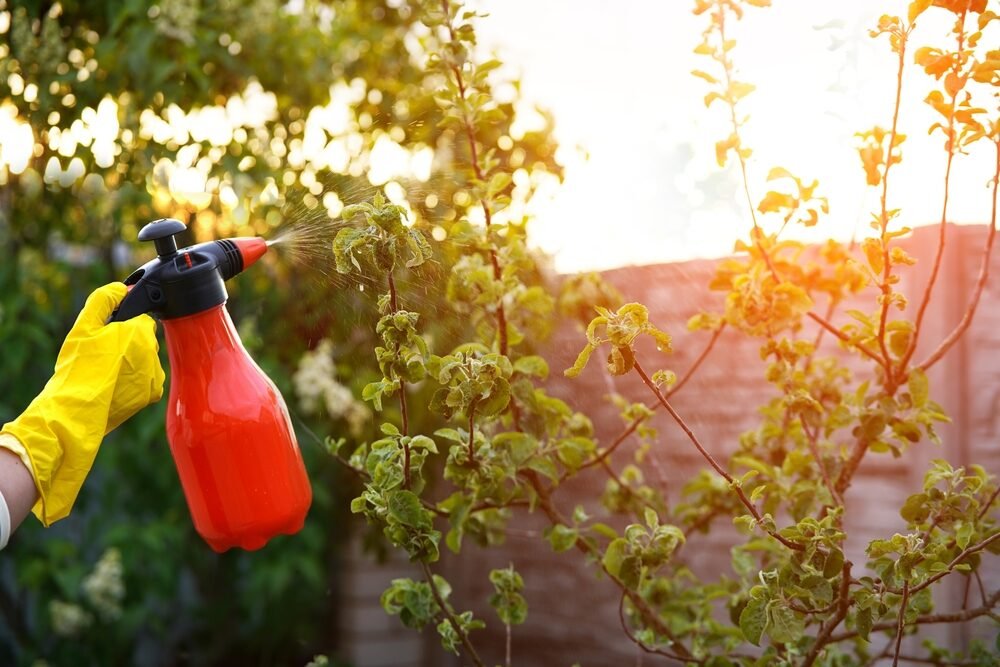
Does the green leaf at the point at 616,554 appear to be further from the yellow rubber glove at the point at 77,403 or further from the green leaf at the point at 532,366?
the yellow rubber glove at the point at 77,403

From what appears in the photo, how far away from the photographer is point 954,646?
204 centimetres

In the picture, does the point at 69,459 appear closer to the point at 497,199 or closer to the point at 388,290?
the point at 388,290

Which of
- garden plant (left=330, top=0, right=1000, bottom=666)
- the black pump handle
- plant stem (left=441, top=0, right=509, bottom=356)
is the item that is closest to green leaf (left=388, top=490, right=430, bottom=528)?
garden plant (left=330, top=0, right=1000, bottom=666)

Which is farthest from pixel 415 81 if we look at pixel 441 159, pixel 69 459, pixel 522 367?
pixel 69 459

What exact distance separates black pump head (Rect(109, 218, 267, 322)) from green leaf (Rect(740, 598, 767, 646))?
67cm

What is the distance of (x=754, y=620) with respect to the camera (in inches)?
44.3

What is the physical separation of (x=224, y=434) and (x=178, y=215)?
1.83m

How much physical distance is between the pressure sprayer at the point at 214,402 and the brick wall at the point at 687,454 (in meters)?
0.77

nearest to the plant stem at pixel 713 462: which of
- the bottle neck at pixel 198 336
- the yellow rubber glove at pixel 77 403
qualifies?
the bottle neck at pixel 198 336

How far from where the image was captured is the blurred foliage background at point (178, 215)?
8.07 ft

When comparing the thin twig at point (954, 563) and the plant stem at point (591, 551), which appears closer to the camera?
the thin twig at point (954, 563)

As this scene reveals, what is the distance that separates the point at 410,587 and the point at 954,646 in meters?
1.21

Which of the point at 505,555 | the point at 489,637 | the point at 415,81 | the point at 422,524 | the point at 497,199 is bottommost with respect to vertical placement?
the point at 489,637

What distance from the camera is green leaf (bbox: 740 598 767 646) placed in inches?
43.9
